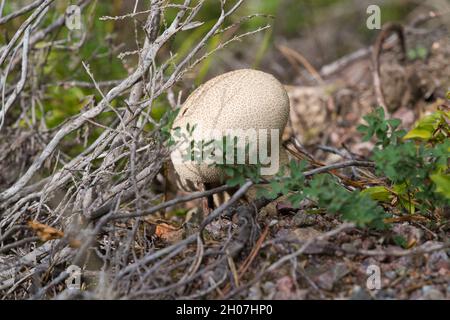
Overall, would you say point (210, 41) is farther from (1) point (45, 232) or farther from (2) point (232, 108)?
(1) point (45, 232)

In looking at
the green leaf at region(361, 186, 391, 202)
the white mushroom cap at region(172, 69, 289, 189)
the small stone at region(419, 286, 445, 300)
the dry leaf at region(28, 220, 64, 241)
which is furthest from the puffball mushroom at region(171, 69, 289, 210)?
the small stone at region(419, 286, 445, 300)

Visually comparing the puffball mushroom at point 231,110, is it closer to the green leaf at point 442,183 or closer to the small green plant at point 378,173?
the small green plant at point 378,173

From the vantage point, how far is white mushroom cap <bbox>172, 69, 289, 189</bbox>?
2113 mm

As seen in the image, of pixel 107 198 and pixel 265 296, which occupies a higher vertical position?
pixel 107 198

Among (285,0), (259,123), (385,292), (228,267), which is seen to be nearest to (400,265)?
(385,292)

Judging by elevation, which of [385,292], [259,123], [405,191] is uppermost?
[259,123]

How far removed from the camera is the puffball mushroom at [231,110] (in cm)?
211

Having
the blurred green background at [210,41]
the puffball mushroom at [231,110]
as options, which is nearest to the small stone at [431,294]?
the puffball mushroom at [231,110]

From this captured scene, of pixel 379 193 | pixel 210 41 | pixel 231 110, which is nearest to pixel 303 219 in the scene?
pixel 379 193

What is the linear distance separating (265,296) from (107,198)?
0.70 meters

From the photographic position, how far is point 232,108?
212 centimetres
